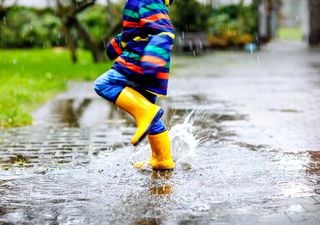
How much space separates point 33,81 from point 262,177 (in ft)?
33.4

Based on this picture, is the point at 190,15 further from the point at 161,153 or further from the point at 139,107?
the point at 139,107

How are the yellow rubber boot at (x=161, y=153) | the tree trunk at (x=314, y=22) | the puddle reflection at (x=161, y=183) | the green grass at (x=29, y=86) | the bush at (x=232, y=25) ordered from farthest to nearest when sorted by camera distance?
the bush at (x=232, y=25) < the tree trunk at (x=314, y=22) < the green grass at (x=29, y=86) < the yellow rubber boot at (x=161, y=153) < the puddle reflection at (x=161, y=183)

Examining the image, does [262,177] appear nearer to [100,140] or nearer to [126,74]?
[126,74]

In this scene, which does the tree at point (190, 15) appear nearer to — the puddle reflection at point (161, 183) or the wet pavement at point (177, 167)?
the wet pavement at point (177, 167)

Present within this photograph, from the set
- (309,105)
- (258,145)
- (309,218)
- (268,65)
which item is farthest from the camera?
(268,65)

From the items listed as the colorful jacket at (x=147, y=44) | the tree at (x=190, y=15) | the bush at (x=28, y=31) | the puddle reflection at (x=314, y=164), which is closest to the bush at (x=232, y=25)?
the tree at (x=190, y=15)

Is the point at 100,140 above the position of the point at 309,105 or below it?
above

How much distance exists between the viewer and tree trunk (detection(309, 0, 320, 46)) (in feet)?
118

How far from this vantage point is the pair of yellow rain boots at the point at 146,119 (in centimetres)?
575

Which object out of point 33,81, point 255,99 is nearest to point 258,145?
point 255,99

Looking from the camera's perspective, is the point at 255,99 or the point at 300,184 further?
the point at 255,99

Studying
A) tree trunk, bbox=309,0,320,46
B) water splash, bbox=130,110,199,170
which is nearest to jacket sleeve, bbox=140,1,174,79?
water splash, bbox=130,110,199,170

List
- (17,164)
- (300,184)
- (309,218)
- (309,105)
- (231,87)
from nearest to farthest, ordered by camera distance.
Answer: (309,218) < (300,184) < (17,164) < (309,105) < (231,87)

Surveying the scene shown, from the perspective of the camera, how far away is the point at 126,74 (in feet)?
19.4
